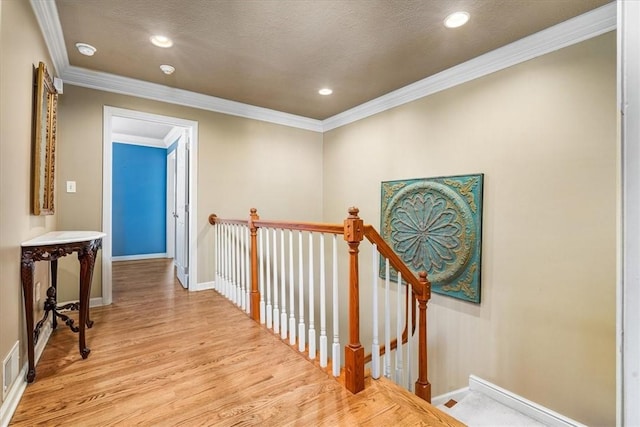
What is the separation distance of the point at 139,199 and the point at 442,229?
5.77 metres

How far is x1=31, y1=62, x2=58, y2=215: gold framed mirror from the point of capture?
2025 mm

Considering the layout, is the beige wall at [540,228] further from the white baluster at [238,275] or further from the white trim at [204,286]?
the white trim at [204,286]

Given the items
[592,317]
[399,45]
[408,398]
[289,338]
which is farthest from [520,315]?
[399,45]

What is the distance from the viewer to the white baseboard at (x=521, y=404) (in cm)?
223

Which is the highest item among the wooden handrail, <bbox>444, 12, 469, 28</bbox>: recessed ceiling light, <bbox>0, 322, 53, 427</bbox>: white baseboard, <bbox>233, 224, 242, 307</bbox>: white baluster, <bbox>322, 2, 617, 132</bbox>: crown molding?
<bbox>444, 12, 469, 28</bbox>: recessed ceiling light

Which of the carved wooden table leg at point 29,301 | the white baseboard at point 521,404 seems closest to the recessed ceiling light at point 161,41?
the carved wooden table leg at point 29,301

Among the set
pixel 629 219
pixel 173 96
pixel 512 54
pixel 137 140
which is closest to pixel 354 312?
pixel 629 219

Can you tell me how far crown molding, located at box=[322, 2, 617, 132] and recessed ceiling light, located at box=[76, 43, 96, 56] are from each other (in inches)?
113

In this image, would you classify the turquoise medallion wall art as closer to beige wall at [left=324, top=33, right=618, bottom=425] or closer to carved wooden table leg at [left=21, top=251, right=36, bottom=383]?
beige wall at [left=324, top=33, right=618, bottom=425]

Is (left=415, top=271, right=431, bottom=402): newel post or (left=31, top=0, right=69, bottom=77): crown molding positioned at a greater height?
(left=31, top=0, right=69, bottom=77): crown molding

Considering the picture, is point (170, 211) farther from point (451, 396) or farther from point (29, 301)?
point (451, 396)

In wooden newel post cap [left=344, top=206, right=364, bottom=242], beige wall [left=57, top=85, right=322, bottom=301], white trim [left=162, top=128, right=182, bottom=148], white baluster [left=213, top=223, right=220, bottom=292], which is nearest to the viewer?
wooden newel post cap [left=344, top=206, right=364, bottom=242]

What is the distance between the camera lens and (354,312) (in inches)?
71.7

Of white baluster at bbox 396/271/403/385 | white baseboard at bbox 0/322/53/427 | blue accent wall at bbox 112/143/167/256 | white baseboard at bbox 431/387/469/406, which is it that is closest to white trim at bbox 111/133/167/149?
blue accent wall at bbox 112/143/167/256
